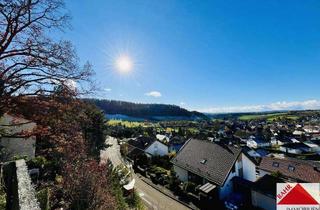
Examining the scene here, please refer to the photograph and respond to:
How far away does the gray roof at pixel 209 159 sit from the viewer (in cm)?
2583

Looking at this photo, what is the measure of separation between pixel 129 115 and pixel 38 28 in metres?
168

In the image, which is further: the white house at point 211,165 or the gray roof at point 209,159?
the gray roof at point 209,159

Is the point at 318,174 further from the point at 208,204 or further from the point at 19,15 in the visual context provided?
the point at 19,15

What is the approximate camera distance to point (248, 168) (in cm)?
2938

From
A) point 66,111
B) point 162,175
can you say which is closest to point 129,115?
point 162,175

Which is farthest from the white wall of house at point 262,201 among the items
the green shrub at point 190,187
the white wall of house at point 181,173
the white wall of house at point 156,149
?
the white wall of house at point 156,149

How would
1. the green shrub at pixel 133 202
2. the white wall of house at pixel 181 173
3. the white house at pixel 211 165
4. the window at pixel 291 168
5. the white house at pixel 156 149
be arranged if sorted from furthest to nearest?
the white house at pixel 156 149 → the window at pixel 291 168 → the white wall of house at pixel 181 173 → the white house at pixel 211 165 → the green shrub at pixel 133 202

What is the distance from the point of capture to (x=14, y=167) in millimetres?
5453

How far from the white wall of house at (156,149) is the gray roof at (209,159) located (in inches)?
771

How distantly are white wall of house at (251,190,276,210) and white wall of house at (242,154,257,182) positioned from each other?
3.97m

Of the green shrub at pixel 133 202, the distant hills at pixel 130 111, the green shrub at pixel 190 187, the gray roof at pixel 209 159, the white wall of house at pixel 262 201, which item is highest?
the distant hills at pixel 130 111

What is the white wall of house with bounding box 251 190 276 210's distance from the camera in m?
23.1

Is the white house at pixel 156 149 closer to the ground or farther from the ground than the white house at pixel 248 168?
closer to the ground

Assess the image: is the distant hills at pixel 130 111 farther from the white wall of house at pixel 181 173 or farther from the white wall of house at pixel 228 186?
the white wall of house at pixel 228 186
